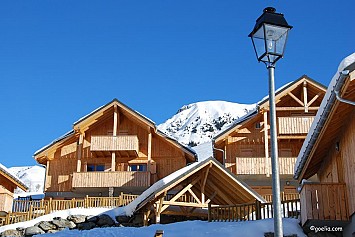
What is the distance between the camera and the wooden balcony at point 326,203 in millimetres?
15062

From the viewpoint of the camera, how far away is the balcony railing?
115ft

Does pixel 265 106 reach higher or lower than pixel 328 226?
higher

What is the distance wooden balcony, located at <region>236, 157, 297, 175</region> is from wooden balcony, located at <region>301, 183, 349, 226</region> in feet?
58.7

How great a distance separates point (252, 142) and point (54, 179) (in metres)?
13.3

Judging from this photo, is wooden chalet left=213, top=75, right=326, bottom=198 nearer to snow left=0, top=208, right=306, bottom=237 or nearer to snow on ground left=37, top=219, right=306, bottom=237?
snow left=0, top=208, right=306, bottom=237

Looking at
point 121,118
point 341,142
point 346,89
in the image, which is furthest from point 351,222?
point 121,118

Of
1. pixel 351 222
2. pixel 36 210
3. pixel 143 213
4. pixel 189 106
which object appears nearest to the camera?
pixel 351 222

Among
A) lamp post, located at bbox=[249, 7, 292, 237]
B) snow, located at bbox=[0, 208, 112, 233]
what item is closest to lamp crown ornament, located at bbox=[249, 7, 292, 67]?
lamp post, located at bbox=[249, 7, 292, 237]

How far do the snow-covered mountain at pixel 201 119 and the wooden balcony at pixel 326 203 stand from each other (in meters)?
99.1

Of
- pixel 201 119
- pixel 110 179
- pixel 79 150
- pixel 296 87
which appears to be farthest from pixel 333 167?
pixel 201 119

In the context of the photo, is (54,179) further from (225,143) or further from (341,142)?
(341,142)

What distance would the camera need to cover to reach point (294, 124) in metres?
33.4

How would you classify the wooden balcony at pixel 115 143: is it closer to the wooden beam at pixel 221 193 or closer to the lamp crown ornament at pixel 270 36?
the wooden beam at pixel 221 193

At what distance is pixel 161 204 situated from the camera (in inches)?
953
